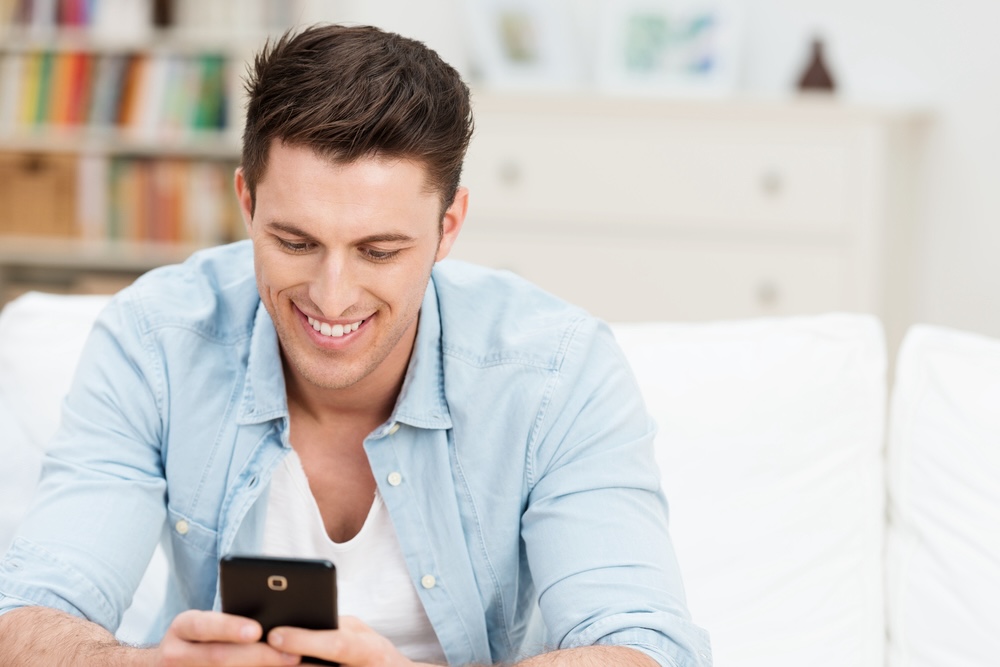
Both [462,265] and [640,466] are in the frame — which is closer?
[640,466]

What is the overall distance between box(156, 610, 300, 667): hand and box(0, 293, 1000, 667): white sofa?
551mm

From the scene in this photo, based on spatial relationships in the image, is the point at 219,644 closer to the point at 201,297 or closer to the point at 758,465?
the point at 201,297

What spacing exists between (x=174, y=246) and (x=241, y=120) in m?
0.47

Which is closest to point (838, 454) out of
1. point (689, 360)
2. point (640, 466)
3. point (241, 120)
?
point (689, 360)

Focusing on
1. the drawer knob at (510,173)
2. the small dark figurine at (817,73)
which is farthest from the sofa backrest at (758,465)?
the small dark figurine at (817,73)

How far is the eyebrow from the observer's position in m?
1.20

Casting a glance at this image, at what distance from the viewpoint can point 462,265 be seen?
1.51m

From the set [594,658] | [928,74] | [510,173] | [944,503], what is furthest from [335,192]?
[928,74]

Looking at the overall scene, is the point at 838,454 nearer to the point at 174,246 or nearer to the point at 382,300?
the point at 382,300

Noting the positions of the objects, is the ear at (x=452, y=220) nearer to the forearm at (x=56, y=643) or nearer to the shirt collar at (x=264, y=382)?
the shirt collar at (x=264, y=382)

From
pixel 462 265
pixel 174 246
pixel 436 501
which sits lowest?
pixel 174 246

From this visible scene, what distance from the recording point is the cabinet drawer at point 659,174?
2.96 m

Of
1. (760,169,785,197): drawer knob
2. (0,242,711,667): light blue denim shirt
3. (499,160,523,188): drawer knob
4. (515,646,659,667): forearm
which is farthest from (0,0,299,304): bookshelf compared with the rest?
(515,646,659,667): forearm

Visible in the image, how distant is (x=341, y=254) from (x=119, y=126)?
269 centimetres
